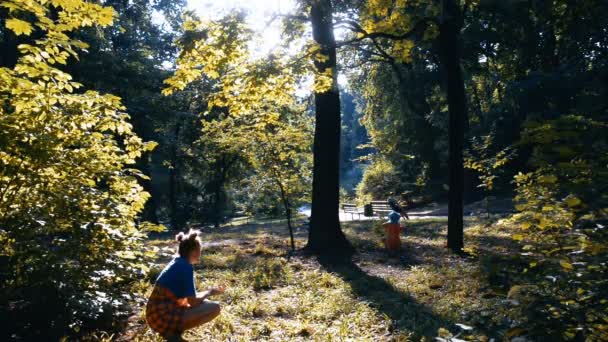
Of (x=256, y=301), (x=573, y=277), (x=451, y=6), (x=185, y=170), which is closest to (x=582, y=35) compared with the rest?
(x=451, y=6)

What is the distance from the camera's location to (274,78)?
923 cm

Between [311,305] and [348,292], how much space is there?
2.92ft

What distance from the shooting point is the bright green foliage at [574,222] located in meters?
1.96

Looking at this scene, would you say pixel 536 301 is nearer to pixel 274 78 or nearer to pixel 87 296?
pixel 87 296

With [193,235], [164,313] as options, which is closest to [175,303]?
[164,313]

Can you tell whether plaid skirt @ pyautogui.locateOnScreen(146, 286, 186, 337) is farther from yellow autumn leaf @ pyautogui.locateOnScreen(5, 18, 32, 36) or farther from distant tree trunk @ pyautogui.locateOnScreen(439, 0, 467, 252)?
distant tree trunk @ pyautogui.locateOnScreen(439, 0, 467, 252)

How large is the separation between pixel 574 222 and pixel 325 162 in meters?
Answer: 8.91

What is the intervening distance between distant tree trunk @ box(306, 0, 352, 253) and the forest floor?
27.8 inches

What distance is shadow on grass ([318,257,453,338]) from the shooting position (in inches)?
216

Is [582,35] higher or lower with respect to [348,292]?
higher

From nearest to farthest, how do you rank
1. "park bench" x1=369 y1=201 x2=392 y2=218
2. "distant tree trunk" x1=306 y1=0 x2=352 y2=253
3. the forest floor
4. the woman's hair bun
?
the woman's hair bun → the forest floor → "distant tree trunk" x1=306 y1=0 x2=352 y2=253 → "park bench" x1=369 y1=201 x2=392 y2=218

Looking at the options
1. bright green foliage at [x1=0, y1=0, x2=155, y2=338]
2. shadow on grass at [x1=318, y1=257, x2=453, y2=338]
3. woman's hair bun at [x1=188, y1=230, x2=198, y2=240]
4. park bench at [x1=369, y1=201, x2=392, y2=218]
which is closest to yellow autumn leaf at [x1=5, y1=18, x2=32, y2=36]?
bright green foliage at [x1=0, y1=0, x2=155, y2=338]

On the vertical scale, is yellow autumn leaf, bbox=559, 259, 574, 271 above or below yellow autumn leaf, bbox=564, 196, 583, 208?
below

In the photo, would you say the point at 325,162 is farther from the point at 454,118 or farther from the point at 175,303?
the point at 175,303
